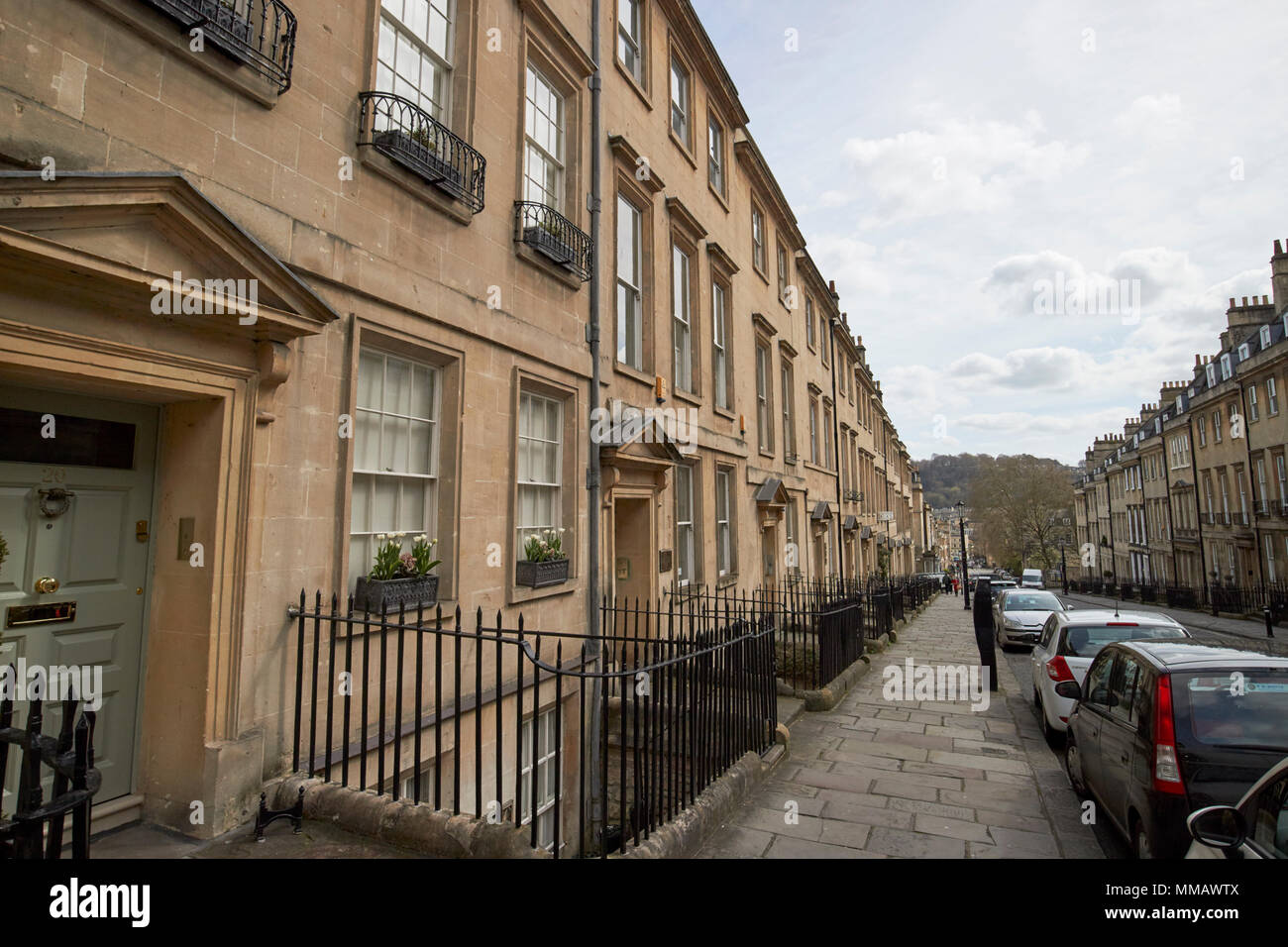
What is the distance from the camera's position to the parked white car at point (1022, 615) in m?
16.5

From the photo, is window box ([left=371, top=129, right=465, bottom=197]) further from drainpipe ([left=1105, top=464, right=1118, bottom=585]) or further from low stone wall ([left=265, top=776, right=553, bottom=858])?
drainpipe ([left=1105, top=464, right=1118, bottom=585])

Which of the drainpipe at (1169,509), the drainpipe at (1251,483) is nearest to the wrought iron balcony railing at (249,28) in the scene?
the drainpipe at (1251,483)

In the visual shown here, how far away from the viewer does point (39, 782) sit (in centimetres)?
223

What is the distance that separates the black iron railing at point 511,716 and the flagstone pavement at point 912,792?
1.98 feet

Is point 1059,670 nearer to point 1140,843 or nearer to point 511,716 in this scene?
point 1140,843

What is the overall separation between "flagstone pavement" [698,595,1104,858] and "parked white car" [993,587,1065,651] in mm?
7748

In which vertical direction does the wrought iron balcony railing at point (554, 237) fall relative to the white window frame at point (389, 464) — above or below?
above

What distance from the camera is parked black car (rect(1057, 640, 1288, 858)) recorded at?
3.87 metres

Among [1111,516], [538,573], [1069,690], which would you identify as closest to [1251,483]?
[1111,516]

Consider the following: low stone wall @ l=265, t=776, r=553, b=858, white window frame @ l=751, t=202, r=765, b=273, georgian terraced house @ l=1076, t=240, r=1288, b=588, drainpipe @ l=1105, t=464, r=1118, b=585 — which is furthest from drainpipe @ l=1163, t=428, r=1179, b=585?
low stone wall @ l=265, t=776, r=553, b=858

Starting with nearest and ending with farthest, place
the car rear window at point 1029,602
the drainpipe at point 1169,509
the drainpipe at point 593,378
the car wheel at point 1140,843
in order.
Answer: the car wheel at point 1140,843 < the drainpipe at point 593,378 < the car rear window at point 1029,602 < the drainpipe at point 1169,509

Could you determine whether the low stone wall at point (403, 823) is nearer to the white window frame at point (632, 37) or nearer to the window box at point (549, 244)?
the window box at point (549, 244)

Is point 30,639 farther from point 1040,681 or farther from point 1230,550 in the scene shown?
point 1230,550

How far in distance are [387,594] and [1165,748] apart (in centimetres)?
542
